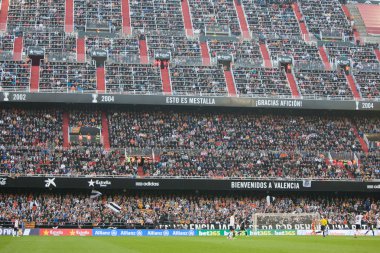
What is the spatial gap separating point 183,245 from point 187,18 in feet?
129

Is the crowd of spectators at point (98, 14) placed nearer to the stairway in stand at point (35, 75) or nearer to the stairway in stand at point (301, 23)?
the stairway in stand at point (35, 75)

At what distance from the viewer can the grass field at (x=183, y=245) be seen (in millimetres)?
41531

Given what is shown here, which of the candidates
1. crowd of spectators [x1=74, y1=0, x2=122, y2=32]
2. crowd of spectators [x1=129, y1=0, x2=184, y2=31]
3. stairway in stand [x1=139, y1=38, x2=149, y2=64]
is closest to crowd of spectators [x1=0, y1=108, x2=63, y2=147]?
stairway in stand [x1=139, y1=38, x2=149, y2=64]

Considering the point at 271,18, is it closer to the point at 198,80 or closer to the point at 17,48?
the point at 198,80

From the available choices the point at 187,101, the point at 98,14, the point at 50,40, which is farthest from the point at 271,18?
the point at 50,40

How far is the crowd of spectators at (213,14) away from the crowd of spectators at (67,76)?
14.1m

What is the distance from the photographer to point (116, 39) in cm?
7562

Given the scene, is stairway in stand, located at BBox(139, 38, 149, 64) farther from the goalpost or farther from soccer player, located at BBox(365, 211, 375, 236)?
soccer player, located at BBox(365, 211, 375, 236)

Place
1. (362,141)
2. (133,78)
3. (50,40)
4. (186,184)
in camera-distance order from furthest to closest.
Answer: (50,40) → (362,141) → (133,78) → (186,184)

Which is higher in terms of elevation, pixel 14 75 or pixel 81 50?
pixel 81 50

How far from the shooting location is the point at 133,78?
70312 mm

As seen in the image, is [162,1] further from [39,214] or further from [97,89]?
[39,214]

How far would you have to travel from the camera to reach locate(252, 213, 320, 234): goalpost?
5753 centimetres

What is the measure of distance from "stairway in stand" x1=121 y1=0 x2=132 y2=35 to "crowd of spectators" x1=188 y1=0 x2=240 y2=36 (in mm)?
6722
